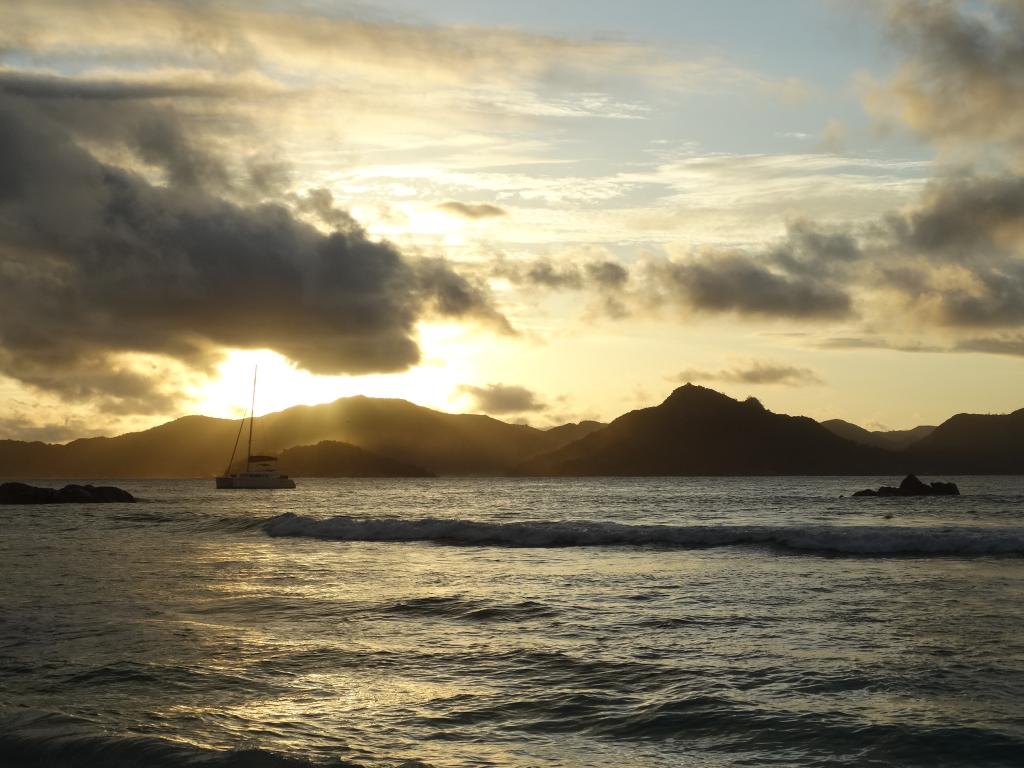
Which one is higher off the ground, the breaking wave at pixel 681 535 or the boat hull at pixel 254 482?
the breaking wave at pixel 681 535

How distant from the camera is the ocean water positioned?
11.6m

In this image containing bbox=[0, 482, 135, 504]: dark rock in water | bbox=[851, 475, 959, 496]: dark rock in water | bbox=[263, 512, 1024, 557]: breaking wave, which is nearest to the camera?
bbox=[263, 512, 1024, 557]: breaking wave

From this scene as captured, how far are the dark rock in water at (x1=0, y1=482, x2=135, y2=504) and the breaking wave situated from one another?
60559 millimetres

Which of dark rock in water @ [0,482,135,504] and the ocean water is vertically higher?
the ocean water

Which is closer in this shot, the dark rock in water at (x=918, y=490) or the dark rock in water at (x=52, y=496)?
the dark rock in water at (x=918, y=490)

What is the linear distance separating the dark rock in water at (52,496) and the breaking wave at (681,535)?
199 feet

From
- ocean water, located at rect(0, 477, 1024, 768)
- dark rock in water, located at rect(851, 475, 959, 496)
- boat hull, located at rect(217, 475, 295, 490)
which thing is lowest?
boat hull, located at rect(217, 475, 295, 490)

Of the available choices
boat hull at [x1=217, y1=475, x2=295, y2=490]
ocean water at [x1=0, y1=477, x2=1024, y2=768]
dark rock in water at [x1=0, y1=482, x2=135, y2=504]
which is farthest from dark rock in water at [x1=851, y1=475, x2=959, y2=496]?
boat hull at [x1=217, y1=475, x2=295, y2=490]

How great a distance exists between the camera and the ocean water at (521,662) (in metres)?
11.6

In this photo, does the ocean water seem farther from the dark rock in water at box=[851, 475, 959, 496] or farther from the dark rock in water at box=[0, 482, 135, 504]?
the dark rock in water at box=[0, 482, 135, 504]

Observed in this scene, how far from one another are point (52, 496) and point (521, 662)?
10647cm

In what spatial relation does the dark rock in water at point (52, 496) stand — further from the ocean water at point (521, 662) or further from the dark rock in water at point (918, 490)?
the dark rock in water at point (918, 490)

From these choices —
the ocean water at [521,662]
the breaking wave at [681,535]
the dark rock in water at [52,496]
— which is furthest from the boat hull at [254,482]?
the ocean water at [521,662]

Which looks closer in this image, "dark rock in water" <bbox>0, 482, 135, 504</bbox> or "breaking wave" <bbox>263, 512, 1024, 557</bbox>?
"breaking wave" <bbox>263, 512, 1024, 557</bbox>
